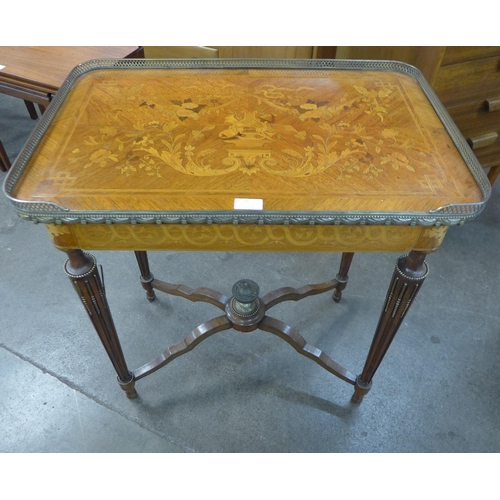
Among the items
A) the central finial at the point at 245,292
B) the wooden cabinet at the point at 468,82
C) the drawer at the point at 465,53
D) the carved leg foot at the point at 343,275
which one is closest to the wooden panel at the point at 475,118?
the wooden cabinet at the point at 468,82

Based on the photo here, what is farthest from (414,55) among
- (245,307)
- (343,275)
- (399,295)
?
(245,307)

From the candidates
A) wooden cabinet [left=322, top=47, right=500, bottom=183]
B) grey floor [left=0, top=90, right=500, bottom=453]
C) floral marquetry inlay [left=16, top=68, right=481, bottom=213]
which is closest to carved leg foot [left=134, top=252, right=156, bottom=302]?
grey floor [left=0, top=90, right=500, bottom=453]

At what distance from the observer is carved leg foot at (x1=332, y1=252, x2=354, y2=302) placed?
1.39 m

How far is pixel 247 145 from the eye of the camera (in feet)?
2.89

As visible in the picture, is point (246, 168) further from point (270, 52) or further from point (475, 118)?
point (270, 52)

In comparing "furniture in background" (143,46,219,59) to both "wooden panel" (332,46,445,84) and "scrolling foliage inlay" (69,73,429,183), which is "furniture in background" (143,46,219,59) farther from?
"scrolling foliage inlay" (69,73,429,183)

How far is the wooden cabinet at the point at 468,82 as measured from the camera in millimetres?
1247

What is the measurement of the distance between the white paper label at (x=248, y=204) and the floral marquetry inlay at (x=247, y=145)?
0.01 m

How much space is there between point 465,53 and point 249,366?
1.17 m

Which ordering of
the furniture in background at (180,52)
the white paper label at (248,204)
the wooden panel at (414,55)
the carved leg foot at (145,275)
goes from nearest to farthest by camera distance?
the white paper label at (248,204), the wooden panel at (414,55), the carved leg foot at (145,275), the furniture in background at (180,52)

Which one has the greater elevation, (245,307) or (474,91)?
(474,91)

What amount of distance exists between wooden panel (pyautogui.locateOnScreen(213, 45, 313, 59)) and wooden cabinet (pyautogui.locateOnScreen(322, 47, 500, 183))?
47 centimetres

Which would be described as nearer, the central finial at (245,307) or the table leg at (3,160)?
the central finial at (245,307)

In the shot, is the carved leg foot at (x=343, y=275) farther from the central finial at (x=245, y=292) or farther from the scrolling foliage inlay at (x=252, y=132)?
the scrolling foliage inlay at (x=252, y=132)
